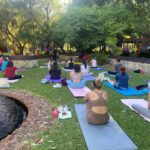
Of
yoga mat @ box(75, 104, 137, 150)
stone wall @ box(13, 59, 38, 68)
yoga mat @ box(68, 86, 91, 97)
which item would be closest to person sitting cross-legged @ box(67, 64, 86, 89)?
yoga mat @ box(68, 86, 91, 97)

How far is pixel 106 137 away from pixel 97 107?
2.80ft

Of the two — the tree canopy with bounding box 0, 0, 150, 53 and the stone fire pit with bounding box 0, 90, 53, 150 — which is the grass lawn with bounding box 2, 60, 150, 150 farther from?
the tree canopy with bounding box 0, 0, 150, 53

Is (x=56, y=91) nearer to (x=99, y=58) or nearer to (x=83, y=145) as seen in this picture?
(x=83, y=145)

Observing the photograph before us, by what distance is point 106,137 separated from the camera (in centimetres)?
602

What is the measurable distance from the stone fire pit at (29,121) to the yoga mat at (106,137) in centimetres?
106

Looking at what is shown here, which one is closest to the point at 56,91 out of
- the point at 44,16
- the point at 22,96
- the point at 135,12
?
the point at 22,96

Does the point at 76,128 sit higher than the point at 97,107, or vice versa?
the point at 97,107

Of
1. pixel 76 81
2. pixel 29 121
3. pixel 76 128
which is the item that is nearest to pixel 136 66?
pixel 76 81

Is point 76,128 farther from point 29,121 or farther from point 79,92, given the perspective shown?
point 79,92

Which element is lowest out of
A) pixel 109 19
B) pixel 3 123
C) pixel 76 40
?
pixel 3 123

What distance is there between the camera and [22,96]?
10.7 m

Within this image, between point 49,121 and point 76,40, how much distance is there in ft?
52.8

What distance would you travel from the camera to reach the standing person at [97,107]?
6.66 meters

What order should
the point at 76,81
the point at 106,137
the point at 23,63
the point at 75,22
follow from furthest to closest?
the point at 75,22, the point at 23,63, the point at 76,81, the point at 106,137
